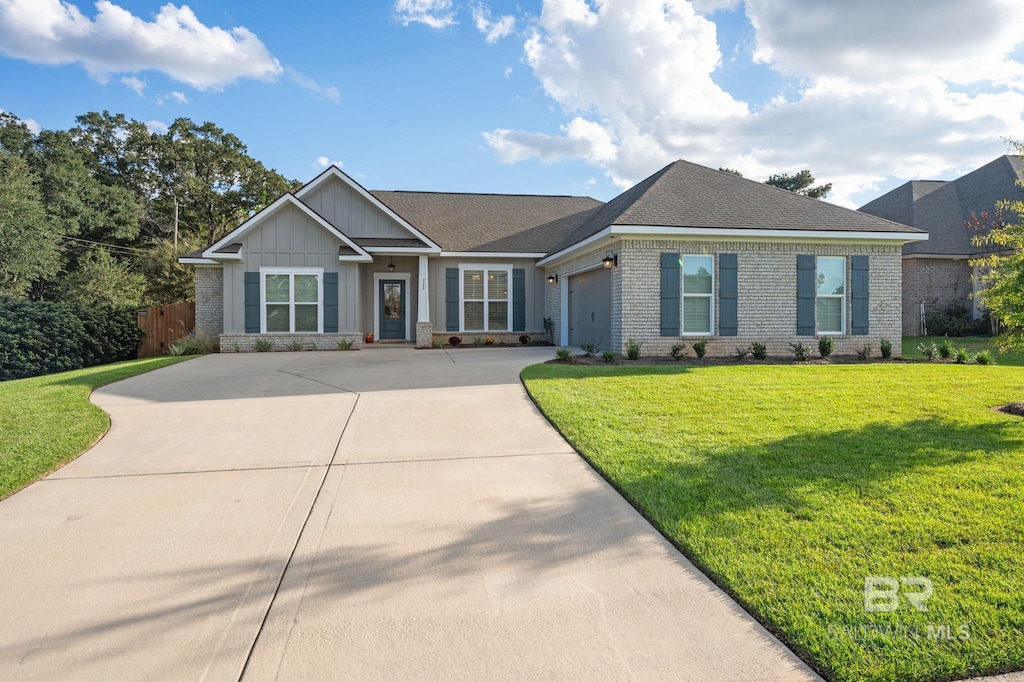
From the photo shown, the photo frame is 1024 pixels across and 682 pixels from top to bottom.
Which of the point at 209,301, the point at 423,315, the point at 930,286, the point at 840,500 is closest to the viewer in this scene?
the point at 840,500

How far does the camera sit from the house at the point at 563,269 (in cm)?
1259

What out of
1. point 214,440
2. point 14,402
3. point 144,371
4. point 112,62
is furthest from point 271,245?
point 112,62

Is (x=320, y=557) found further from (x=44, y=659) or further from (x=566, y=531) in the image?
(x=566, y=531)

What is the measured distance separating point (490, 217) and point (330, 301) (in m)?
7.22

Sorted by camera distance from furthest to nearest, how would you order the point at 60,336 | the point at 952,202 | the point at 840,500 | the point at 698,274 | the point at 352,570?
the point at 952,202 < the point at 60,336 < the point at 698,274 < the point at 840,500 < the point at 352,570

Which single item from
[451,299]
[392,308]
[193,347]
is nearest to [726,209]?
[451,299]

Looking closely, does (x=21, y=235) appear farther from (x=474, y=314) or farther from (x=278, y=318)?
(x=474, y=314)

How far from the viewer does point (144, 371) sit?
1088cm

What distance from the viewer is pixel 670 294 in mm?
12445

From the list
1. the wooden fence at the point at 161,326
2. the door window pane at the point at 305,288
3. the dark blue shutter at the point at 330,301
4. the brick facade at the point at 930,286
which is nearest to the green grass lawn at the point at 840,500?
the dark blue shutter at the point at 330,301

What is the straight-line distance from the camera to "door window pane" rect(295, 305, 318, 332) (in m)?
15.7

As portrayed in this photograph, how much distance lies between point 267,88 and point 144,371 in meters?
11.2

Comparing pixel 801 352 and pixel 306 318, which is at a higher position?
pixel 306 318

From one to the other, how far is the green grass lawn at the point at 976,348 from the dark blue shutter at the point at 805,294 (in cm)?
250
